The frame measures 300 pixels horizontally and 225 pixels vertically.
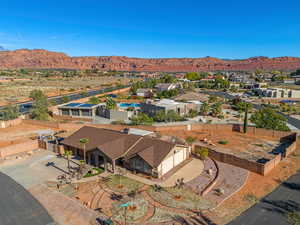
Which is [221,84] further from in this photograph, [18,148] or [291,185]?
[18,148]

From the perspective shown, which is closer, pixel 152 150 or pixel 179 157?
pixel 152 150

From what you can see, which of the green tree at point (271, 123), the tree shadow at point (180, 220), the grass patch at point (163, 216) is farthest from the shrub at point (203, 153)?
the green tree at point (271, 123)

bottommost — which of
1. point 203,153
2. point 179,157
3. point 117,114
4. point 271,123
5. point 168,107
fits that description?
point 179,157

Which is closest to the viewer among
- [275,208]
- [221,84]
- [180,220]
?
[180,220]

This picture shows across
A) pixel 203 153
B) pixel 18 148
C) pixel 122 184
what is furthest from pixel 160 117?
pixel 18 148

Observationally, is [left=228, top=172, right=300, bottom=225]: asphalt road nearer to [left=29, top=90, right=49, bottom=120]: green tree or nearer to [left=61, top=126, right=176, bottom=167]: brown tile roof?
[left=61, top=126, right=176, bottom=167]: brown tile roof

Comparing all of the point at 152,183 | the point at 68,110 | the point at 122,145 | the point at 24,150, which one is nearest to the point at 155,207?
the point at 152,183
